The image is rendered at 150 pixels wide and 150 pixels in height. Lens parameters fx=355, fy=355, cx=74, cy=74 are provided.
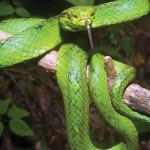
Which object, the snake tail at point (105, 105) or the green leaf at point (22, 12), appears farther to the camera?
the green leaf at point (22, 12)

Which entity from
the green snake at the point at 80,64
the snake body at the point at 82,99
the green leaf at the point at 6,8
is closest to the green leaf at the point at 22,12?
the green leaf at the point at 6,8

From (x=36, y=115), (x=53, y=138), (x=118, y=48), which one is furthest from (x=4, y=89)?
(x=118, y=48)

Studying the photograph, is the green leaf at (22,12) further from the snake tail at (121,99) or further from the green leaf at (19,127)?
the snake tail at (121,99)

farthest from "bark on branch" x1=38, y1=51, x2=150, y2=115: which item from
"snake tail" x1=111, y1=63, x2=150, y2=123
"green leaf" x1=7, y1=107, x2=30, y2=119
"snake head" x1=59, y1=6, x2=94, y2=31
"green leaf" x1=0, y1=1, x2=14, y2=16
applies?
"green leaf" x1=0, y1=1, x2=14, y2=16

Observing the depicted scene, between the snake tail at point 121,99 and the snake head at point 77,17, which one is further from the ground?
the snake head at point 77,17

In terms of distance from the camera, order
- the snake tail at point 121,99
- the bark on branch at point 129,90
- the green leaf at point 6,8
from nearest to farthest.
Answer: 1. the bark on branch at point 129,90
2. the snake tail at point 121,99
3. the green leaf at point 6,8

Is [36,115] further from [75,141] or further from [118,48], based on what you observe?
[75,141]

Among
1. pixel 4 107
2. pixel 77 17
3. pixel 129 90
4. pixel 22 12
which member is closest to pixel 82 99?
pixel 129 90

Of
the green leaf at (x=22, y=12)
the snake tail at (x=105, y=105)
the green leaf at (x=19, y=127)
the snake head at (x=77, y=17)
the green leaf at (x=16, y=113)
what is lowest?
the green leaf at (x=19, y=127)


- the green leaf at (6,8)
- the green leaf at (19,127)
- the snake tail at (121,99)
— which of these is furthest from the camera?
the green leaf at (6,8)
